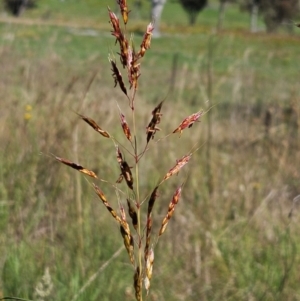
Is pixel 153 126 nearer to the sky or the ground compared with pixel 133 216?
nearer to the sky

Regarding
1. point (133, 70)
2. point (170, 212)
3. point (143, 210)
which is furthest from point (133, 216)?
point (143, 210)

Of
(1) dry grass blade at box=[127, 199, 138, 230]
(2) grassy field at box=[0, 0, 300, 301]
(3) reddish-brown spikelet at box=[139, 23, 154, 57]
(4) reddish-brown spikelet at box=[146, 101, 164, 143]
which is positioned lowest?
(2) grassy field at box=[0, 0, 300, 301]

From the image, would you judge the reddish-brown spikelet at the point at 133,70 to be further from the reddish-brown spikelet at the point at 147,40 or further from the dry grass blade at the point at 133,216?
the dry grass blade at the point at 133,216

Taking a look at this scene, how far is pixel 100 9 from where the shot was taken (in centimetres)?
4578

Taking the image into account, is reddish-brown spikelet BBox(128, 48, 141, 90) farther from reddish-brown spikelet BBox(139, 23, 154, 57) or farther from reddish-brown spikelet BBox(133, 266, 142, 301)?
reddish-brown spikelet BBox(133, 266, 142, 301)

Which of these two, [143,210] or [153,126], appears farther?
[143,210]

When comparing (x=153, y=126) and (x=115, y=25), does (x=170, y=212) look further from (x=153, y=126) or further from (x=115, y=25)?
(x=115, y=25)

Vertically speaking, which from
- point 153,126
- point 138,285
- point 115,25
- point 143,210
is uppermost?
point 115,25

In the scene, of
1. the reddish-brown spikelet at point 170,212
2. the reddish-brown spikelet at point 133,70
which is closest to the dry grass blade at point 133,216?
the reddish-brown spikelet at point 170,212

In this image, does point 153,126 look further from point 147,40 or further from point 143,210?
point 143,210

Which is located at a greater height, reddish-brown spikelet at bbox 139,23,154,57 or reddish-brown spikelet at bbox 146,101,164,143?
reddish-brown spikelet at bbox 139,23,154,57

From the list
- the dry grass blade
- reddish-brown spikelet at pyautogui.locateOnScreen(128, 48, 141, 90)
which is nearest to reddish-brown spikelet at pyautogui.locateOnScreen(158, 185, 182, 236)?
the dry grass blade

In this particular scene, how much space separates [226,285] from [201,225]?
57 centimetres

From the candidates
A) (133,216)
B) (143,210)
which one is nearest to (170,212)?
(133,216)
